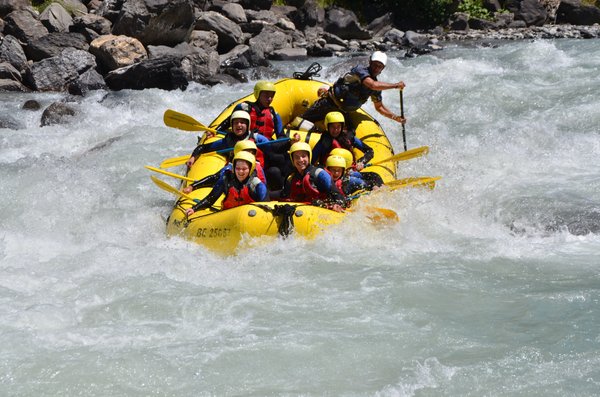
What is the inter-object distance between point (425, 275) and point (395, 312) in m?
0.65

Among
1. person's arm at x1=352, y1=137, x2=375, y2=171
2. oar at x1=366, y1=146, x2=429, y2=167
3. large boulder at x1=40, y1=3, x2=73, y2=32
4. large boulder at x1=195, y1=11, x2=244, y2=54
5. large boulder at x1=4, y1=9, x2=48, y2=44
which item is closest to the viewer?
oar at x1=366, y1=146, x2=429, y2=167

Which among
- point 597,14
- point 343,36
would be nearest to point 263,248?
point 343,36

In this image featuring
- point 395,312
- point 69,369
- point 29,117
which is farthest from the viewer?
point 29,117

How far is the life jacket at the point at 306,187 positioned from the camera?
5902 mm

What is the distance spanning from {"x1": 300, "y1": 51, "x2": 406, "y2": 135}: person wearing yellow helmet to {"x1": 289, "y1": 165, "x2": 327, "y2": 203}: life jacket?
170cm

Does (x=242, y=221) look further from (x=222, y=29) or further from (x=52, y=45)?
(x=222, y=29)

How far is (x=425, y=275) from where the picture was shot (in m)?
5.12

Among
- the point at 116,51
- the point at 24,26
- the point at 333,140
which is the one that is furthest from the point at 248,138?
the point at 24,26

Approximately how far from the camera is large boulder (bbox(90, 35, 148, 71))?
1241 cm

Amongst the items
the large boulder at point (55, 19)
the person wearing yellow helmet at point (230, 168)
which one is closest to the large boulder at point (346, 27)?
the large boulder at point (55, 19)

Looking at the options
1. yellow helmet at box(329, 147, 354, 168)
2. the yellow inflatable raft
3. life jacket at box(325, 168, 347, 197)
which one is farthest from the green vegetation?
life jacket at box(325, 168, 347, 197)

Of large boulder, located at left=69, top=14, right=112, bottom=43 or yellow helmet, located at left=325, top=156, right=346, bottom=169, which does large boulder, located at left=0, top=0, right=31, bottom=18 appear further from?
yellow helmet, located at left=325, top=156, right=346, bottom=169

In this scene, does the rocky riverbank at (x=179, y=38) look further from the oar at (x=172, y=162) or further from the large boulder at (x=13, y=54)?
the oar at (x=172, y=162)

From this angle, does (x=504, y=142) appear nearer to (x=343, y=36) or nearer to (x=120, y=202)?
(x=120, y=202)
